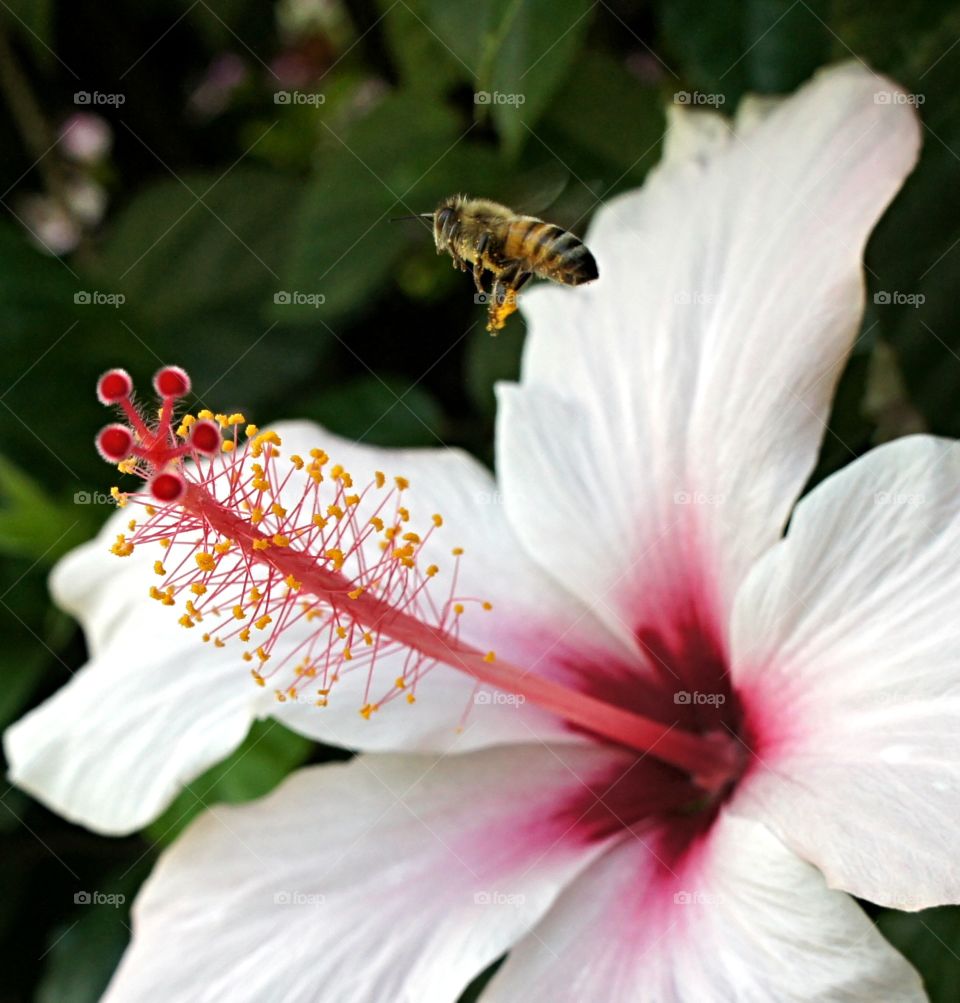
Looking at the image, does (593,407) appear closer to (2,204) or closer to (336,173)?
(336,173)

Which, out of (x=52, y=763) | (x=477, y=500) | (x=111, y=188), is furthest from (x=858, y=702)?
(x=111, y=188)

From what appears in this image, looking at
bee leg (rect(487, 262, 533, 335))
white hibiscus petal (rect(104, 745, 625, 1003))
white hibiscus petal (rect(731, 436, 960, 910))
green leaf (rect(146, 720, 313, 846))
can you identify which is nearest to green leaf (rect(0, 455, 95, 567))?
green leaf (rect(146, 720, 313, 846))

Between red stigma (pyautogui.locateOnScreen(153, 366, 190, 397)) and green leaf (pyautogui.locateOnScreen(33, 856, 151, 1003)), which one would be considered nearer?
red stigma (pyautogui.locateOnScreen(153, 366, 190, 397))

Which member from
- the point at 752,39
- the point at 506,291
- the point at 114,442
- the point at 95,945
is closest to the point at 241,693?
the point at 114,442

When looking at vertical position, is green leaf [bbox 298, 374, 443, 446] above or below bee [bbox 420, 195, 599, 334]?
below

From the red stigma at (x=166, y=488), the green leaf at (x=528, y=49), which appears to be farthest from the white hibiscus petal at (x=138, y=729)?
the green leaf at (x=528, y=49)

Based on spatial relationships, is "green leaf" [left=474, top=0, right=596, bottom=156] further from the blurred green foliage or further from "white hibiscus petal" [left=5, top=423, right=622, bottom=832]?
"white hibiscus petal" [left=5, top=423, right=622, bottom=832]
